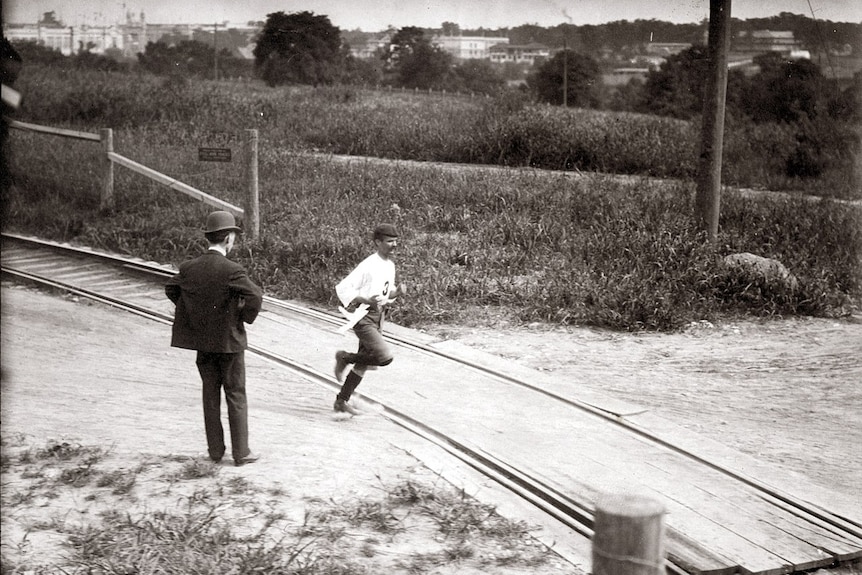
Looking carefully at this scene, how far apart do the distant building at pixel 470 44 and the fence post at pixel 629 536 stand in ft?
53.5

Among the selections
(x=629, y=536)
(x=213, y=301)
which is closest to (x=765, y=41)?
(x=213, y=301)

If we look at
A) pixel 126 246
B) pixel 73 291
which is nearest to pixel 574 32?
pixel 126 246

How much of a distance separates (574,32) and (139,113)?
1037 cm

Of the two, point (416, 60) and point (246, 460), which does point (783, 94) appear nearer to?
point (416, 60)

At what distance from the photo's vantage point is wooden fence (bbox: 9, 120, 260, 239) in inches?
531

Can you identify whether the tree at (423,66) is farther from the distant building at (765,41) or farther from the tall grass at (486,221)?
the distant building at (765,41)

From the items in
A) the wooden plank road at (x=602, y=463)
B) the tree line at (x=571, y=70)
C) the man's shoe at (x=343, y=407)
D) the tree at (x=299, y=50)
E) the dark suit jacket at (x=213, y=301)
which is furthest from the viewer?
the tree at (x=299, y=50)

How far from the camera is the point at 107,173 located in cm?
1584

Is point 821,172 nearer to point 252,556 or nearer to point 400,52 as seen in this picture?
point 400,52

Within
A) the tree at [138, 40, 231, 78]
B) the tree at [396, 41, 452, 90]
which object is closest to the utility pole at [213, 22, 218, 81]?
the tree at [138, 40, 231, 78]

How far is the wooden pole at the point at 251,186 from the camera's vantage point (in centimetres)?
1347

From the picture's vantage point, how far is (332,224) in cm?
1451

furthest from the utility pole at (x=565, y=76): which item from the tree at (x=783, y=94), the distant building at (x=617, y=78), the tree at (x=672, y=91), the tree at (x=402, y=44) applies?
the tree at (x=783, y=94)

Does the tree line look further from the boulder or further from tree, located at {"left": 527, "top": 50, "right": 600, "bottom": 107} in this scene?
the boulder
